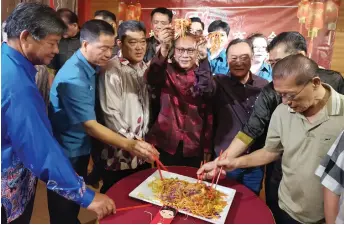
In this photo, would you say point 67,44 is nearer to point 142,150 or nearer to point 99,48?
point 99,48

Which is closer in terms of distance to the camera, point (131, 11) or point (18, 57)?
point (18, 57)

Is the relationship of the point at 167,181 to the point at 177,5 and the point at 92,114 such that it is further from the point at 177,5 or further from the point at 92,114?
the point at 177,5

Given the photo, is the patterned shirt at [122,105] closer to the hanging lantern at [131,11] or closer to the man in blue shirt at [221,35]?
the man in blue shirt at [221,35]

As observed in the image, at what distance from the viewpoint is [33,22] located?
4.24ft

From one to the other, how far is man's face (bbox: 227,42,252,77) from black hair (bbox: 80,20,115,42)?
926 millimetres

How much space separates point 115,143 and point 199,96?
30.6 inches

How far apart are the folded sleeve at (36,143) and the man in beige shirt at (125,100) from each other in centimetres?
67

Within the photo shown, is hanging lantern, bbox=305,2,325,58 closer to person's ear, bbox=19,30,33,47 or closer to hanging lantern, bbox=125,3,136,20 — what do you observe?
hanging lantern, bbox=125,3,136,20

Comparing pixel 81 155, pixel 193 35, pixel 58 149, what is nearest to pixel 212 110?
pixel 193 35

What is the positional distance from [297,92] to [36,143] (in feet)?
3.78

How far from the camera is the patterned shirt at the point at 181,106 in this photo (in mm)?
2236

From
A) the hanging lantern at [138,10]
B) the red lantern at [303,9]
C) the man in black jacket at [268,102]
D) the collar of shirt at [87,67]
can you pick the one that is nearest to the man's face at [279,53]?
the man in black jacket at [268,102]

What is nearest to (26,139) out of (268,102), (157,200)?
(157,200)

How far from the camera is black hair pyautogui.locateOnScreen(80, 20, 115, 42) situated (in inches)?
73.0
